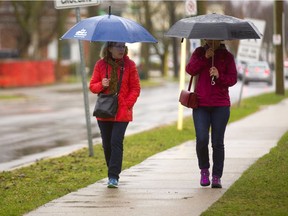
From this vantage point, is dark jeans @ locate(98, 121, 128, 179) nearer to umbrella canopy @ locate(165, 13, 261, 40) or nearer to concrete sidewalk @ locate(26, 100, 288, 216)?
concrete sidewalk @ locate(26, 100, 288, 216)

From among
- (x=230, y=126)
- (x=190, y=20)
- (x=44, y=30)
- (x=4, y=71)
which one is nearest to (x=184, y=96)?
(x=190, y=20)

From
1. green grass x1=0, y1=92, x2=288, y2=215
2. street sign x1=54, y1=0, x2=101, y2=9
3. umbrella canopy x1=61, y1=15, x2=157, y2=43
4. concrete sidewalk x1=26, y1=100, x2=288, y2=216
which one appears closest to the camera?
concrete sidewalk x1=26, y1=100, x2=288, y2=216

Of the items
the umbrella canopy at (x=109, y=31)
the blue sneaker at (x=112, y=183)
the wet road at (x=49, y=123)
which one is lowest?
the wet road at (x=49, y=123)

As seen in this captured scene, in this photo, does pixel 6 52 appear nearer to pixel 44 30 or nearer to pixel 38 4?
pixel 38 4

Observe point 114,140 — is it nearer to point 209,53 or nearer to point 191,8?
point 209,53

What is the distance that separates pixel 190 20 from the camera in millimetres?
10672

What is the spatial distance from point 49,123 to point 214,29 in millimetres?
15120

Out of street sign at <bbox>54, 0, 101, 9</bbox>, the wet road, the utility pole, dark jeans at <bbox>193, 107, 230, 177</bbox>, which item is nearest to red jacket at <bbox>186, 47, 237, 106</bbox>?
dark jeans at <bbox>193, 107, 230, 177</bbox>

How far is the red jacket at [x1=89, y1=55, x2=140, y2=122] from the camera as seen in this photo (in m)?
10.9

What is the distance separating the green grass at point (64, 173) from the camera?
1029cm

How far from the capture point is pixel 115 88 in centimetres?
1094

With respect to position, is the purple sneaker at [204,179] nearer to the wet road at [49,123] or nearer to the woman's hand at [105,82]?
the woman's hand at [105,82]

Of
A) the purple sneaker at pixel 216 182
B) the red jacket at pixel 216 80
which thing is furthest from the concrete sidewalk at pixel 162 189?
the red jacket at pixel 216 80

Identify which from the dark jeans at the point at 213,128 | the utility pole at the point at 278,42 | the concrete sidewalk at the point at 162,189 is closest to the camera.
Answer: the concrete sidewalk at the point at 162,189
